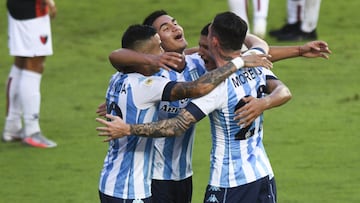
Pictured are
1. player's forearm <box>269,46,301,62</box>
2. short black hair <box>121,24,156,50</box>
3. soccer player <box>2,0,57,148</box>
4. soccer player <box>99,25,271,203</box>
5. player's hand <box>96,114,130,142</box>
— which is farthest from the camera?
soccer player <box>2,0,57,148</box>

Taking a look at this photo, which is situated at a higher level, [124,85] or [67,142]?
[124,85]

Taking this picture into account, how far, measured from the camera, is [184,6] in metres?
17.1

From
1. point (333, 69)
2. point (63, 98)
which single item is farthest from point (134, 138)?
point (333, 69)

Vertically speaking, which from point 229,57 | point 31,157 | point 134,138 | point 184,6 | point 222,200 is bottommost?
point 184,6

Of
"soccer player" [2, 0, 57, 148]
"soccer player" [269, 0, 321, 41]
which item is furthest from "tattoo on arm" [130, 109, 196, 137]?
"soccer player" [269, 0, 321, 41]

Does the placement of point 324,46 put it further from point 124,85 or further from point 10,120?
point 10,120

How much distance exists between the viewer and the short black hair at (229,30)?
6.33 m

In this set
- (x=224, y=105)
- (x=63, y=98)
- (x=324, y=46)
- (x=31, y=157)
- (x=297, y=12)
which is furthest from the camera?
(x=297, y=12)

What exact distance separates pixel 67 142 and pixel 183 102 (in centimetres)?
416

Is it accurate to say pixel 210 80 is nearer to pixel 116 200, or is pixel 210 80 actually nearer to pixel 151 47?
pixel 151 47

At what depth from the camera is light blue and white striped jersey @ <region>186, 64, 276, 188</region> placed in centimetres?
639

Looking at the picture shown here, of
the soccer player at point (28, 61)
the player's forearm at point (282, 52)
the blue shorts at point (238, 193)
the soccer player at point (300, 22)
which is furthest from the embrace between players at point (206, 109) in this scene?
the soccer player at point (300, 22)

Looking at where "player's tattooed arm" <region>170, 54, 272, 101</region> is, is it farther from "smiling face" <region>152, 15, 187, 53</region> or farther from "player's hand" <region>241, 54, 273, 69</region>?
"smiling face" <region>152, 15, 187, 53</region>

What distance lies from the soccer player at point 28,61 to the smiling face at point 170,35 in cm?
361
